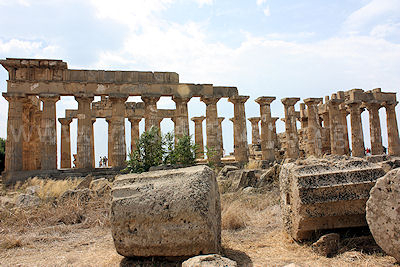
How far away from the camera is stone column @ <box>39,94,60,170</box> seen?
17672mm

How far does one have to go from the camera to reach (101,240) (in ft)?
20.0

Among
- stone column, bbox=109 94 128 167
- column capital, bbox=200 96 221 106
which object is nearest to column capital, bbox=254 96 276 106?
column capital, bbox=200 96 221 106

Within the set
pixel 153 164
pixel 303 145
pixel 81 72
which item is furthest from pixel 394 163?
pixel 303 145

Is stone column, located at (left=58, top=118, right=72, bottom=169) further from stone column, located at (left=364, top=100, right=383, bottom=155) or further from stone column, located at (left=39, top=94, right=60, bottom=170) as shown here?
stone column, located at (left=364, top=100, right=383, bottom=155)

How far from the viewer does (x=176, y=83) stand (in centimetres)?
1983

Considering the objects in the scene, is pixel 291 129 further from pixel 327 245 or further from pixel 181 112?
pixel 327 245

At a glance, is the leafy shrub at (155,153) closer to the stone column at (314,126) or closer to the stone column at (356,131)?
the stone column at (314,126)

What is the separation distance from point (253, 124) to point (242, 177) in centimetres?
2105

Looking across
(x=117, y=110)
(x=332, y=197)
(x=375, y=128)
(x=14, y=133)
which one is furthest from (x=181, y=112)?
(x=375, y=128)

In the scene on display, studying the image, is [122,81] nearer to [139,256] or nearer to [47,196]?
[47,196]

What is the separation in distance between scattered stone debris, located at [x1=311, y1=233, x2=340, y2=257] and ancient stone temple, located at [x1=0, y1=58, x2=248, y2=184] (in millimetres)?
13734

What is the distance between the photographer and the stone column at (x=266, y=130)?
2162 centimetres

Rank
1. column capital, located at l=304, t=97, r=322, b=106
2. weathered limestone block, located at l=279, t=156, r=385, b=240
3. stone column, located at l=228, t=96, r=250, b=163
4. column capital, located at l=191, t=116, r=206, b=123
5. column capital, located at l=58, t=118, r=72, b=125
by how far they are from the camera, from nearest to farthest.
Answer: weathered limestone block, located at l=279, t=156, r=385, b=240 < stone column, located at l=228, t=96, r=250, b=163 < column capital, located at l=304, t=97, r=322, b=106 < column capital, located at l=58, t=118, r=72, b=125 < column capital, located at l=191, t=116, r=206, b=123

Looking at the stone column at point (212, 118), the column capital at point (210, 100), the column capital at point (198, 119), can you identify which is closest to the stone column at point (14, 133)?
the column capital at point (210, 100)
